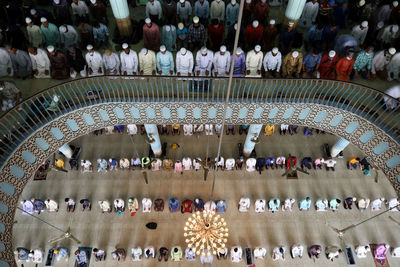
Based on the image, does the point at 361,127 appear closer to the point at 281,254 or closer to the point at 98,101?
the point at 281,254

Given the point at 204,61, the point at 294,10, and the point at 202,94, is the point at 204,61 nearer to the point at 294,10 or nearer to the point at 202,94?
the point at 202,94

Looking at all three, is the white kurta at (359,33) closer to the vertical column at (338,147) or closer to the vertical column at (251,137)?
the vertical column at (338,147)

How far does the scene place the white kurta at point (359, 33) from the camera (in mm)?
9414

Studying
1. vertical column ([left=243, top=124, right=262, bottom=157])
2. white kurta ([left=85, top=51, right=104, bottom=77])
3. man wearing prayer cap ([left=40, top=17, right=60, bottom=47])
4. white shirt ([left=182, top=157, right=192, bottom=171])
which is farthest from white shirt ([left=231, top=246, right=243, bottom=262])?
man wearing prayer cap ([left=40, top=17, right=60, bottom=47])

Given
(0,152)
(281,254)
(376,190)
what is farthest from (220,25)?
(376,190)

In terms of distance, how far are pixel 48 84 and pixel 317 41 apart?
768 centimetres

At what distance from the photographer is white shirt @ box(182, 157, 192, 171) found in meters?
12.0

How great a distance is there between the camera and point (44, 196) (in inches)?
461

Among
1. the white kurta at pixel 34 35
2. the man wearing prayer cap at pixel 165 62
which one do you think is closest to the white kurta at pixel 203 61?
the man wearing prayer cap at pixel 165 62

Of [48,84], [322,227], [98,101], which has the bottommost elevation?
[322,227]

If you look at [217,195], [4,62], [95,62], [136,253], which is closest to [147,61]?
[95,62]

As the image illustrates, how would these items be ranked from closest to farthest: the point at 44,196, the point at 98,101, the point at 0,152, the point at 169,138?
1. the point at 0,152
2. the point at 98,101
3. the point at 44,196
4. the point at 169,138

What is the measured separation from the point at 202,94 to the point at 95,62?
3037mm

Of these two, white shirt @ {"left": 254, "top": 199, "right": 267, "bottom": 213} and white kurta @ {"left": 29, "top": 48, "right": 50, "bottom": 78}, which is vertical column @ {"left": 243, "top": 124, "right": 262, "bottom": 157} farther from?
white kurta @ {"left": 29, "top": 48, "right": 50, "bottom": 78}
